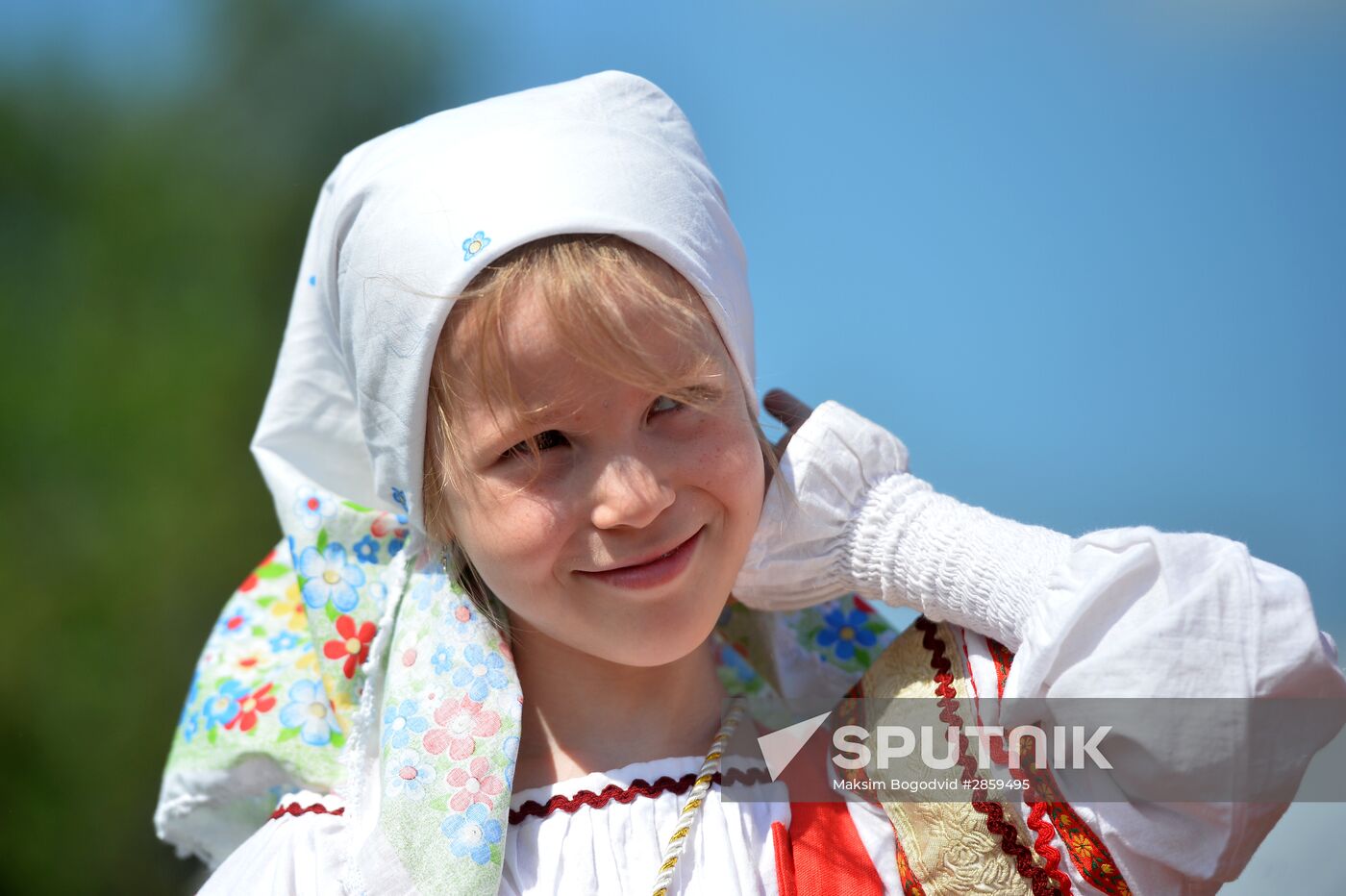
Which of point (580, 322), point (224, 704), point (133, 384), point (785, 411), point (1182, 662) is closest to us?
point (1182, 662)

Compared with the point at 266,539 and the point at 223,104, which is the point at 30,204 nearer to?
the point at 223,104

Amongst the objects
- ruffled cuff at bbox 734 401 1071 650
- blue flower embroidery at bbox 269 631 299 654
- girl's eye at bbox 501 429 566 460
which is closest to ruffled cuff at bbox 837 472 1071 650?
ruffled cuff at bbox 734 401 1071 650

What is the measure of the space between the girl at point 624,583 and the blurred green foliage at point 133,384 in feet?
4.34

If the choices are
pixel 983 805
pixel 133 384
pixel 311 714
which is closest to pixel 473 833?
pixel 311 714

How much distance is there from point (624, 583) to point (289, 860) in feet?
1.56

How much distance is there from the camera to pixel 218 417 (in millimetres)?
2805

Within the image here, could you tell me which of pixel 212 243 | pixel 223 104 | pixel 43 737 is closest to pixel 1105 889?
pixel 43 737

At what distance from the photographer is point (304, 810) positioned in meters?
1.34

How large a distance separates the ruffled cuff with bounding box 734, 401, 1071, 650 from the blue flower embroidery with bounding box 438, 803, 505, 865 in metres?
0.38

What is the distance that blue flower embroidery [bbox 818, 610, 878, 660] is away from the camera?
5.01 ft

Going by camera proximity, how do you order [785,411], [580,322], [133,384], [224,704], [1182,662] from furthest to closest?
[133,384] → [224,704] → [785,411] → [580,322] → [1182,662]

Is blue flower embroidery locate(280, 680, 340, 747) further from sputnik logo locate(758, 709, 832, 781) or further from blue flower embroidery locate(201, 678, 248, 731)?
sputnik logo locate(758, 709, 832, 781)

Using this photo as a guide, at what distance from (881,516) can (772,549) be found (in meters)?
0.13

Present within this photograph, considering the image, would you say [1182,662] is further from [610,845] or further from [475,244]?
[475,244]
